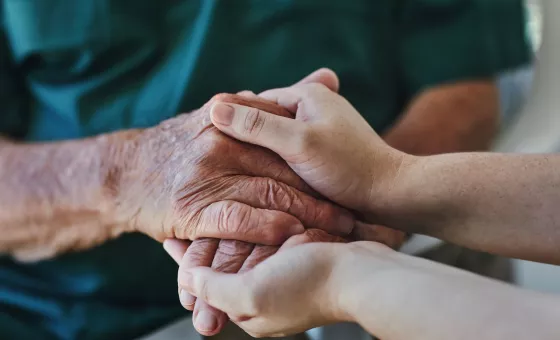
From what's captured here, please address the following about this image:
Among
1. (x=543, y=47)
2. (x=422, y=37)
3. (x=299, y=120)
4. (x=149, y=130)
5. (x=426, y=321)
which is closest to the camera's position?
(x=426, y=321)

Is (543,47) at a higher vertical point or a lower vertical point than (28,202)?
higher

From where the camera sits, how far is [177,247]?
71cm

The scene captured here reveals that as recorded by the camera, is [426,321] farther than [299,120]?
No

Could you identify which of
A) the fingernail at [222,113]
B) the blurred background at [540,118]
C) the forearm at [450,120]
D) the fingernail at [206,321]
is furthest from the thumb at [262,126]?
the blurred background at [540,118]

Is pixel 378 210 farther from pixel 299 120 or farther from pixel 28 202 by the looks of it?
pixel 28 202

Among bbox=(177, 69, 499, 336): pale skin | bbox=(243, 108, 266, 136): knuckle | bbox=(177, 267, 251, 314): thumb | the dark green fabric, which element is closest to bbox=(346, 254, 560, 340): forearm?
bbox=(177, 267, 251, 314): thumb

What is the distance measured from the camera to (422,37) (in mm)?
1134

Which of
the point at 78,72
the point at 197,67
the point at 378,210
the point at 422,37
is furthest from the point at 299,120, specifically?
the point at 422,37

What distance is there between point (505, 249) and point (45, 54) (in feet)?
2.33

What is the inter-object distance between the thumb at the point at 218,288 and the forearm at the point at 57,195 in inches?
8.9

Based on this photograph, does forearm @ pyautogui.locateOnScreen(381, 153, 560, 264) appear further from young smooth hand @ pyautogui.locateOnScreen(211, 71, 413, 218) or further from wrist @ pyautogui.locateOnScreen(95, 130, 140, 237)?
wrist @ pyautogui.locateOnScreen(95, 130, 140, 237)

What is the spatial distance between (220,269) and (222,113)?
0.60 ft

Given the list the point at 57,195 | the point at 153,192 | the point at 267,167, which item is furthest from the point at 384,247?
the point at 57,195

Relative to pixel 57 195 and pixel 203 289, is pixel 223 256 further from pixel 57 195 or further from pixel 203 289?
pixel 57 195
